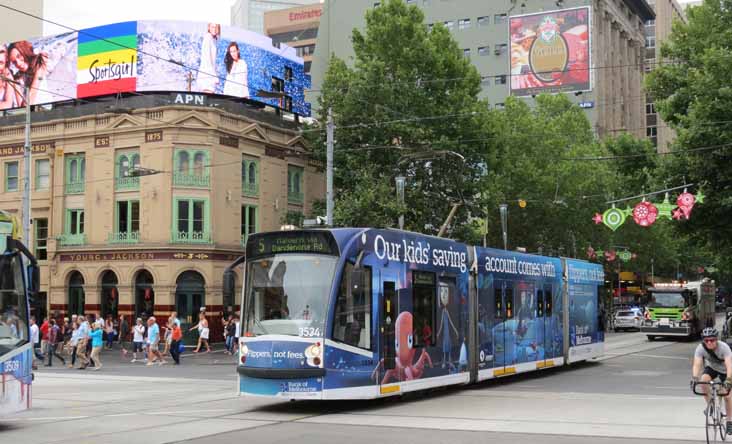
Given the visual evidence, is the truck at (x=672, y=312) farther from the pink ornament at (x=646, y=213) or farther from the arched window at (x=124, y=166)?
the arched window at (x=124, y=166)

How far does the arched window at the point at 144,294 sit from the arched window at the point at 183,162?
4.98 meters

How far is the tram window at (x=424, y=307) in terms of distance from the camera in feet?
55.7

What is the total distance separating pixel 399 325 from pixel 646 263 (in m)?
54.1

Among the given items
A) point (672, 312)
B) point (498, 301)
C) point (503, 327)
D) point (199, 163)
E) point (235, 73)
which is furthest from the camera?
point (235, 73)

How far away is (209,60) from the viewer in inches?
1665

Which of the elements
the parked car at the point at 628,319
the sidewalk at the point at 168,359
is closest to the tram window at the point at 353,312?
the sidewalk at the point at 168,359

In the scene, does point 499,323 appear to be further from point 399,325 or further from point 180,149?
point 180,149

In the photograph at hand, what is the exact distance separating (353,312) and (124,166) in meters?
28.8

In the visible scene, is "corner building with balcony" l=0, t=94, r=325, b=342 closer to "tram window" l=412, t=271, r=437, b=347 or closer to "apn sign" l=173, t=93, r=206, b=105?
"apn sign" l=173, t=93, r=206, b=105

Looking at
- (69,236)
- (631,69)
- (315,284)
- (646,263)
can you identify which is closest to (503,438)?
(315,284)

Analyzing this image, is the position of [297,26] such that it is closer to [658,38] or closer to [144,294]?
[658,38]

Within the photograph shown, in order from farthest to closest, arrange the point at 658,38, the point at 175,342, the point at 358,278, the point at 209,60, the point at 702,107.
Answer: the point at 658,38
the point at 209,60
the point at 175,342
the point at 702,107
the point at 358,278

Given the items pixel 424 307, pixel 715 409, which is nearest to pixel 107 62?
pixel 424 307

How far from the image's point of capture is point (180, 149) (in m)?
40.3
